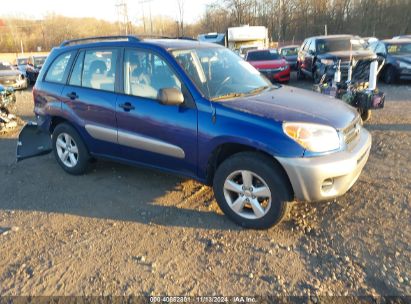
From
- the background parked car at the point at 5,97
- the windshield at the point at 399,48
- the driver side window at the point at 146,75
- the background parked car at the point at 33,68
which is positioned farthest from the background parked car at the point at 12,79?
the windshield at the point at 399,48

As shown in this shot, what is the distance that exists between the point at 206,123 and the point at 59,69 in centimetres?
274

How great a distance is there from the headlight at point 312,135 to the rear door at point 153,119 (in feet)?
3.24

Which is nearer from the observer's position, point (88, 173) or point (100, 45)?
point (100, 45)

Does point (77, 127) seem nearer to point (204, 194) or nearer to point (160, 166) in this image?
point (160, 166)

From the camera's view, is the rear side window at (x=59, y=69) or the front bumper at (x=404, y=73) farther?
the front bumper at (x=404, y=73)

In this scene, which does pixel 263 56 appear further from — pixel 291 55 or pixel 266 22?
pixel 266 22

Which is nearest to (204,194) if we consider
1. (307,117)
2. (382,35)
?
(307,117)

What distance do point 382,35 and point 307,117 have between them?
48.2m

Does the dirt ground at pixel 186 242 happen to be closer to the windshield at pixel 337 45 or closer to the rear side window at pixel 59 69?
the rear side window at pixel 59 69

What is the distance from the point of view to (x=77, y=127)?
4910mm

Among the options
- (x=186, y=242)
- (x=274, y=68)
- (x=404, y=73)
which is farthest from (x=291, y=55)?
(x=186, y=242)

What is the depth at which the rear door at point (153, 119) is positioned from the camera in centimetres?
379

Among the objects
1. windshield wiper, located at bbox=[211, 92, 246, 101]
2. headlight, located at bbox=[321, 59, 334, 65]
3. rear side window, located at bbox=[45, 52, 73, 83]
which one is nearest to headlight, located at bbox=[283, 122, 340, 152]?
windshield wiper, located at bbox=[211, 92, 246, 101]

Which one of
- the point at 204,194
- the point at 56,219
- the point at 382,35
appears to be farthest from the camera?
the point at 382,35
